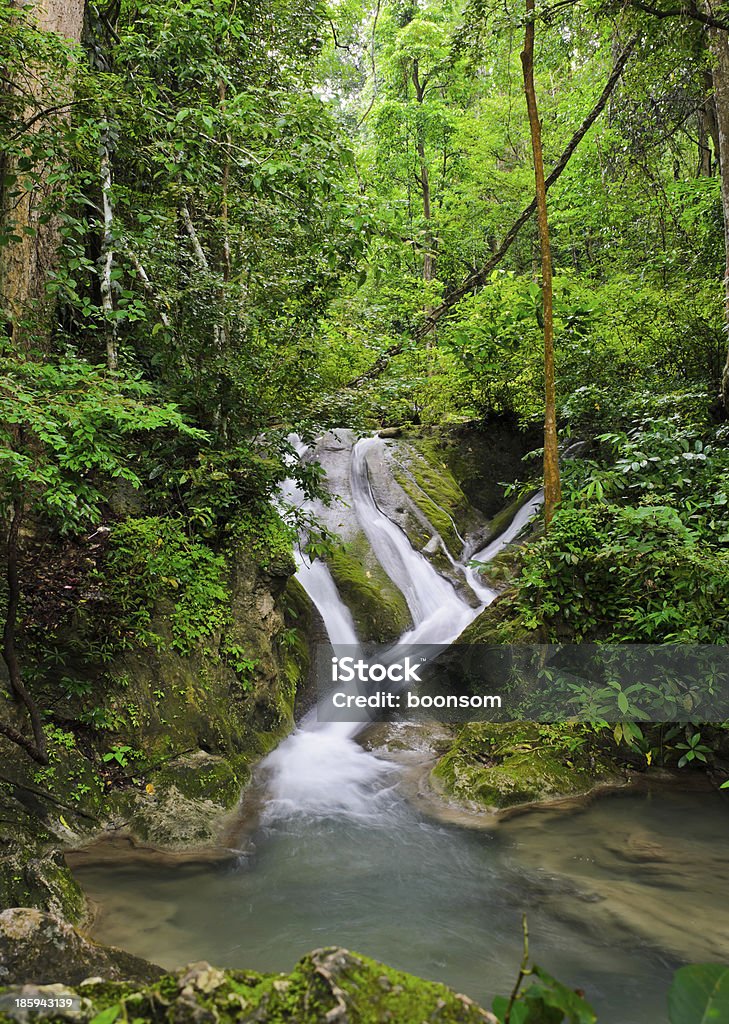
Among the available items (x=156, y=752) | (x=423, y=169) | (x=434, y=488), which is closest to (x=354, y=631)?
(x=156, y=752)

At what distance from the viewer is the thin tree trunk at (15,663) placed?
3.62 m

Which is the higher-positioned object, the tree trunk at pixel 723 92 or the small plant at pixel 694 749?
the tree trunk at pixel 723 92

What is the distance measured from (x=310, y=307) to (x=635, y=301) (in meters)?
4.75

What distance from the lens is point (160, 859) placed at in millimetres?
3879

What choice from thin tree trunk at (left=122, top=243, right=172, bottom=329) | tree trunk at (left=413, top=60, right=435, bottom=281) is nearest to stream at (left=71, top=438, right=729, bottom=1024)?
thin tree trunk at (left=122, top=243, right=172, bottom=329)

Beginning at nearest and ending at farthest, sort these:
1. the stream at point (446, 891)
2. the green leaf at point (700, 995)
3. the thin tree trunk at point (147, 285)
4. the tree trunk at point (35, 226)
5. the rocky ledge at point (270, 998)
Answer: the green leaf at point (700, 995) → the rocky ledge at point (270, 998) → the stream at point (446, 891) → the tree trunk at point (35, 226) → the thin tree trunk at point (147, 285)

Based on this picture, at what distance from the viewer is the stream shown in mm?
3035

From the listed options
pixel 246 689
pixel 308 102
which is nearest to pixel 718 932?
pixel 246 689

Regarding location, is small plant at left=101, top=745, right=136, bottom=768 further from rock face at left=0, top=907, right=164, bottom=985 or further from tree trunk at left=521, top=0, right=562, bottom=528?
tree trunk at left=521, top=0, right=562, bottom=528

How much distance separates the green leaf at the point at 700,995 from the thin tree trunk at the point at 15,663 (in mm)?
3646

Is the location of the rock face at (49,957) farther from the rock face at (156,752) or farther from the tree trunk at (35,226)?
the tree trunk at (35,226)

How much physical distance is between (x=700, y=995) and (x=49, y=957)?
220cm

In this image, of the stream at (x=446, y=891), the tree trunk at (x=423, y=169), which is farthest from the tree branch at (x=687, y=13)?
the tree trunk at (x=423, y=169)

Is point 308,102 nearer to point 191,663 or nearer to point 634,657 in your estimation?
point 191,663
